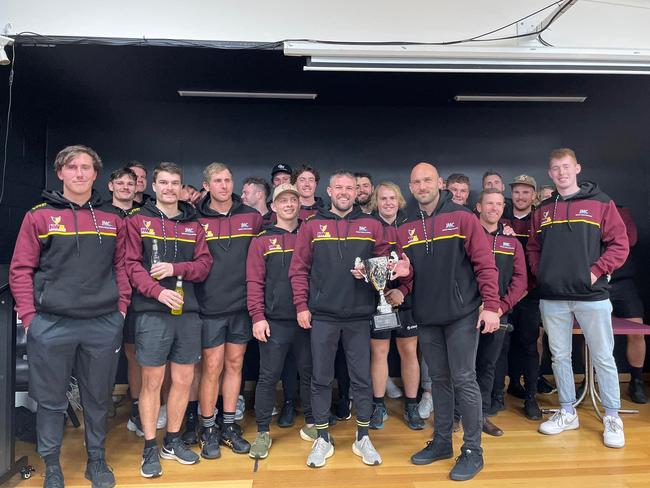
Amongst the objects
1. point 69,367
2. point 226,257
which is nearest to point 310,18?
point 226,257

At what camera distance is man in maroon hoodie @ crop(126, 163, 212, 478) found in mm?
2508

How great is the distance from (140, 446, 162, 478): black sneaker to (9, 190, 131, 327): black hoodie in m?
0.88

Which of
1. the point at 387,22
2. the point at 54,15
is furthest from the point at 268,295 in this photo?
the point at 54,15

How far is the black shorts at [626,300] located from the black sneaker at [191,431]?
375 cm

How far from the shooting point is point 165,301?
247 centimetres

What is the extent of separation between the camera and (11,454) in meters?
2.40

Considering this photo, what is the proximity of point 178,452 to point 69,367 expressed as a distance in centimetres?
83

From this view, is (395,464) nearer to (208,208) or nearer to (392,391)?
(392,391)

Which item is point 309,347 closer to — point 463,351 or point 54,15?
point 463,351

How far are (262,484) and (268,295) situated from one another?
3.51 feet

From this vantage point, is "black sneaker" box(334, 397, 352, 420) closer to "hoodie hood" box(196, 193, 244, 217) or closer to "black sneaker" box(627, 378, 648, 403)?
"hoodie hood" box(196, 193, 244, 217)

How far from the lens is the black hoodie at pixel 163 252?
2.51 metres

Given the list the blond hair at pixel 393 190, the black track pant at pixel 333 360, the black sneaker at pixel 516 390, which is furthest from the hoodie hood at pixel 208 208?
the black sneaker at pixel 516 390

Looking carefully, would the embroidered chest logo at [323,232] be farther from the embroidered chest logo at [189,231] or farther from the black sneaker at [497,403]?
the black sneaker at [497,403]
